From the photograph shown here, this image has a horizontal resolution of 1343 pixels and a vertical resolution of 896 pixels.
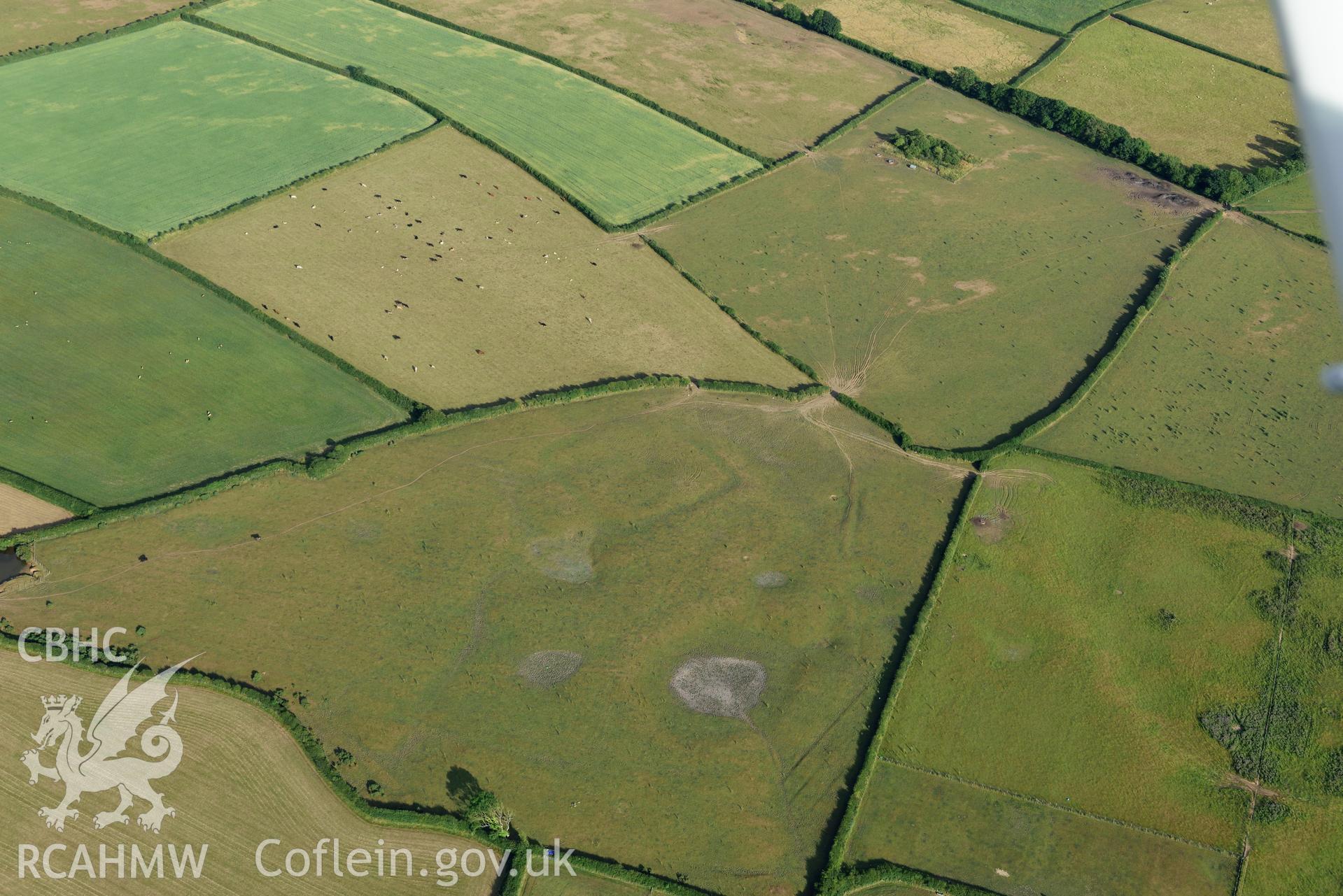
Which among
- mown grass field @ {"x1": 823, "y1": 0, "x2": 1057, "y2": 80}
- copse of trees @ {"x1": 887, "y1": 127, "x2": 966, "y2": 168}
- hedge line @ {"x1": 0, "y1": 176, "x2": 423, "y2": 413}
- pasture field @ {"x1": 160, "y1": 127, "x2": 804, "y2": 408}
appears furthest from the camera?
mown grass field @ {"x1": 823, "y1": 0, "x2": 1057, "y2": 80}

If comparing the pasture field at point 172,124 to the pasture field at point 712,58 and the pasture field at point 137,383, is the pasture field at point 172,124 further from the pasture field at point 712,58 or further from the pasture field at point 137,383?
the pasture field at point 712,58

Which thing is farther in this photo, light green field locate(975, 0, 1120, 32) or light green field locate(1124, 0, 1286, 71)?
light green field locate(975, 0, 1120, 32)

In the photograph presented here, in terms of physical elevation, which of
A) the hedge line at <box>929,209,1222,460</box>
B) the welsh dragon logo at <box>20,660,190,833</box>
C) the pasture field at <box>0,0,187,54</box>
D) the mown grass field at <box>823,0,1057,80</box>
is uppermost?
the pasture field at <box>0,0,187,54</box>

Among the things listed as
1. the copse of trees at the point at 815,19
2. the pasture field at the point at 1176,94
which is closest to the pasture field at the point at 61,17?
the copse of trees at the point at 815,19

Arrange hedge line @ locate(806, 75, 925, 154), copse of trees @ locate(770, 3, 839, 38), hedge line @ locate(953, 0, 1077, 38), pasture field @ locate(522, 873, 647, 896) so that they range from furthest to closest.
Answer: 1. hedge line @ locate(953, 0, 1077, 38)
2. copse of trees @ locate(770, 3, 839, 38)
3. hedge line @ locate(806, 75, 925, 154)
4. pasture field @ locate(522, 873, 647, 896)

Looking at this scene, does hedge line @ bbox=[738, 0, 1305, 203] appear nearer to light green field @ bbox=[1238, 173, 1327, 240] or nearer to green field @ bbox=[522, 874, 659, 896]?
light green field @ bbox=[1238, 173, 1327, 240]

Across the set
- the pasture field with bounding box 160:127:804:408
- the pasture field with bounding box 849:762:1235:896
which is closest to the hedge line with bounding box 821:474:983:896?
the pasture field with bounding box 849:762:1235:896
